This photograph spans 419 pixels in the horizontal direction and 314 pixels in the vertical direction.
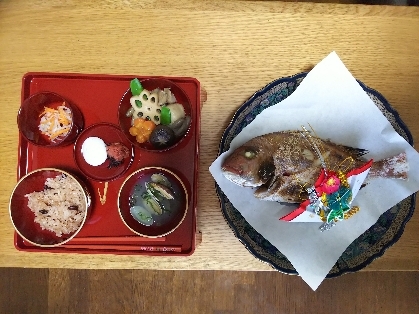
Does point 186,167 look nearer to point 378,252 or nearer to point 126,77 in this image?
point 126,77

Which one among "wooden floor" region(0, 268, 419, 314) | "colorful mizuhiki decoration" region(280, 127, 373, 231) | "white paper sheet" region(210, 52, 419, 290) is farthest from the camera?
"wooden floor" region(0, 268, 419, 314)

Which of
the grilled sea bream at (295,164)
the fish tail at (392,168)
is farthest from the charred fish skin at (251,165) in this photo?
the fish tail at (392,168)

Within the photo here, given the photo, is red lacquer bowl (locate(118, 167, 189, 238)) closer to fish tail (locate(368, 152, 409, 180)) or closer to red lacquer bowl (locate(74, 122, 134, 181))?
red lacquer bowl (locate(74, 122, 134, 181))

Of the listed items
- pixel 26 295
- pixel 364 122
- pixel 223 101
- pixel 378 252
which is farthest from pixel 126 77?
pixel 26 295

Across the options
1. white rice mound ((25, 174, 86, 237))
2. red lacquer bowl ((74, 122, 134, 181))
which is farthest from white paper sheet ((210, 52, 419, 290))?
white rice mound ((25, 174, 86, 237))

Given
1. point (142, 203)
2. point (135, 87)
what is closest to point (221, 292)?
point (142, 203)
